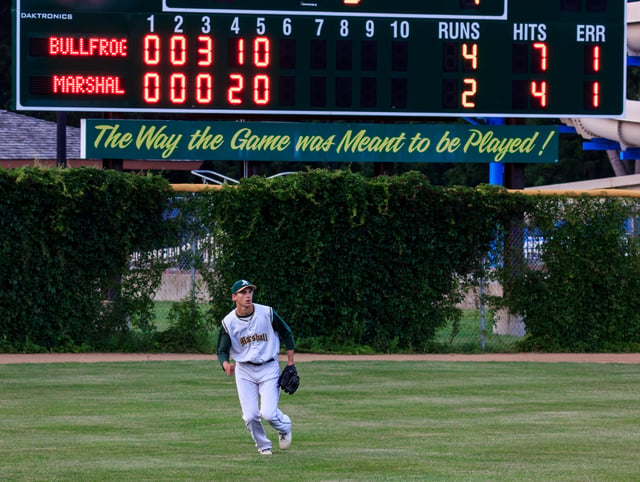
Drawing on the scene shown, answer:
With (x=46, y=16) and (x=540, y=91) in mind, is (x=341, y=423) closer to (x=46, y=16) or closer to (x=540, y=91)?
(x=46, y=16)

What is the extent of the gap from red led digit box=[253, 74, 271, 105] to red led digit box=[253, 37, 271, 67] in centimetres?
25

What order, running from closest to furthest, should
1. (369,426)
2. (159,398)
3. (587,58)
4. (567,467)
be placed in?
(567,467) < (369,426) < (159,398) < (587,58)

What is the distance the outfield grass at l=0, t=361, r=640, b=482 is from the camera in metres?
10.8

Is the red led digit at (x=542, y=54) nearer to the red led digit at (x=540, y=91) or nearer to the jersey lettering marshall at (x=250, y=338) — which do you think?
the red led digit at (x=540, y=91)

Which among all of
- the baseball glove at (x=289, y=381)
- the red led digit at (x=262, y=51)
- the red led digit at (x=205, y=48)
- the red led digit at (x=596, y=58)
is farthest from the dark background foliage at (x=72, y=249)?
the baseball glove at (x=289, y=381)

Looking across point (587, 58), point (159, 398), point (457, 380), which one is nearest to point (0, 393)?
point (159, 398)

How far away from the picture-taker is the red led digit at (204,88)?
2345 centimetres

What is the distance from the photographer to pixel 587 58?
80.5ft

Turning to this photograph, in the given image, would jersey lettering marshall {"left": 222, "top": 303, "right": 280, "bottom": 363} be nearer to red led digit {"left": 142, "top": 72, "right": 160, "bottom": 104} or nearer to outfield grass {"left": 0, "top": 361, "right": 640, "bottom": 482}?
outfield grass {"left": 0, "top": 361, "right": 640, "bottom": 482}

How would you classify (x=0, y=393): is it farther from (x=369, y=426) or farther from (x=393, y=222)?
(x=393, y=222)

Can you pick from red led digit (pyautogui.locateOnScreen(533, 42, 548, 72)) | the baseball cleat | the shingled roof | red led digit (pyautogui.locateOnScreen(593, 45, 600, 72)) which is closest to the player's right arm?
the baseball cleat

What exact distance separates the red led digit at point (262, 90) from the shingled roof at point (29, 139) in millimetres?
15384

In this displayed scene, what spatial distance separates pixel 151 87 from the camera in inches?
918

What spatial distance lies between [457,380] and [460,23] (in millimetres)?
7911
